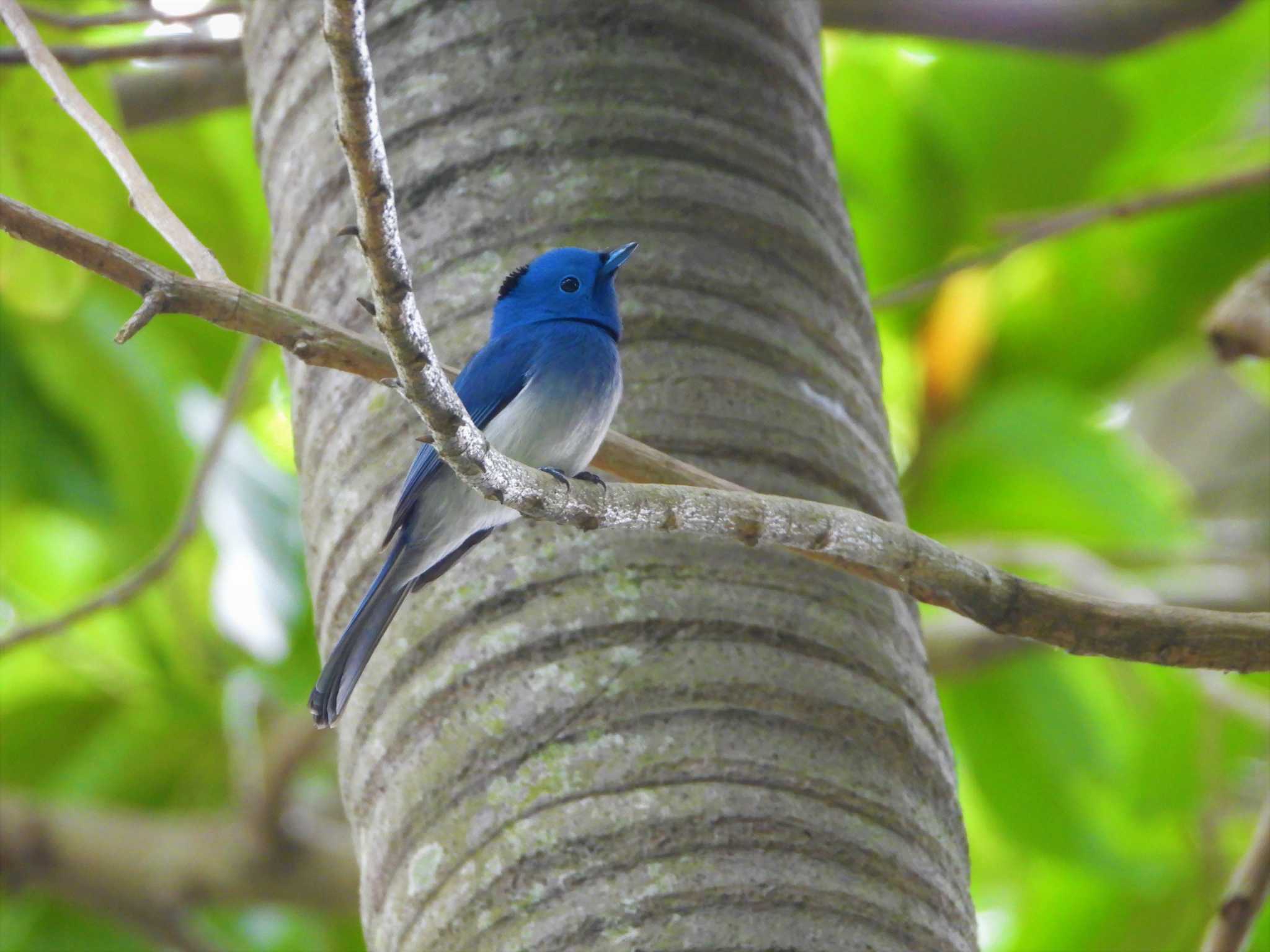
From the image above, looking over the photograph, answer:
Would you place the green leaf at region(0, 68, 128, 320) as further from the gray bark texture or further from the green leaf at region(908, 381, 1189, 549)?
the green leaf at region(908, 381, 1189, 549)

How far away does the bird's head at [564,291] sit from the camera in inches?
78.7

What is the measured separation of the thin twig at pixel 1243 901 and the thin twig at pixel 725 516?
546 mm

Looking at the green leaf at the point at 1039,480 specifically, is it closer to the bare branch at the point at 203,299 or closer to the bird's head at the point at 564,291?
the bird's head at the point at 564,291

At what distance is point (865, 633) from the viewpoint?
1802mm

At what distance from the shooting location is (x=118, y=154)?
1846 millimetres

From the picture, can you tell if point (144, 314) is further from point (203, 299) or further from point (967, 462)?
point (967, 462)

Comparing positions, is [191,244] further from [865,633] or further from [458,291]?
[865,633]

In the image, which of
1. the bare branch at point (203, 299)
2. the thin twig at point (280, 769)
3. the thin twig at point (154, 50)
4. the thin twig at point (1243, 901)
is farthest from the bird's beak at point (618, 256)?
the thin twig at point (280, 769)

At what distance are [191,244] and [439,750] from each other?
65 cm

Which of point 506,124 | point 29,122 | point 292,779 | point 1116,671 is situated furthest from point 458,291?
point 1116,671

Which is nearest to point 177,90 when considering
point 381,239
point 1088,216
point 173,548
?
point 173,548

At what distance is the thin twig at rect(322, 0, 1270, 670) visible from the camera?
120cm

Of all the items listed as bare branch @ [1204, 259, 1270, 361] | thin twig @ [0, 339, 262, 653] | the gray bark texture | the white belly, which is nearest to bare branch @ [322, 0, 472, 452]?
the white belly

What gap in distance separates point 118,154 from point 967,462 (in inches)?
120
